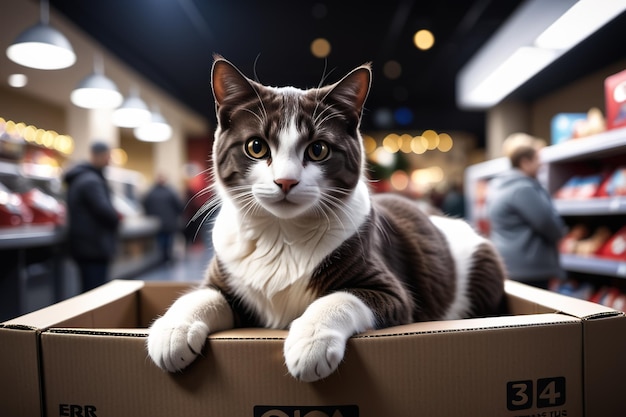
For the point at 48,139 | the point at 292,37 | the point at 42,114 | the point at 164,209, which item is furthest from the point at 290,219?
the point at 48,139

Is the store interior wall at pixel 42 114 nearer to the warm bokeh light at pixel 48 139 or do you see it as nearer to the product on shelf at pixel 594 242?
the warm bokeh light at pixel 48 139

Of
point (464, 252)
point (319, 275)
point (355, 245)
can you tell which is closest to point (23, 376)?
point (319, 275)

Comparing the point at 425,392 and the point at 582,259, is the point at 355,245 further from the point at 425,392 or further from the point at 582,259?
the point at 582,259

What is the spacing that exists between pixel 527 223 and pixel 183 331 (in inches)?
101

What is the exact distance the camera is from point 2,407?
88 centimetres

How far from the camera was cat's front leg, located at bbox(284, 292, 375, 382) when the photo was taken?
78 centimetres

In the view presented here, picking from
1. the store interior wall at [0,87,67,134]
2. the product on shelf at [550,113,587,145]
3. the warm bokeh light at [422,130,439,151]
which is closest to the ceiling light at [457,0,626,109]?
the product on shelf at [550,113,587,145]

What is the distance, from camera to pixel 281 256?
104cm

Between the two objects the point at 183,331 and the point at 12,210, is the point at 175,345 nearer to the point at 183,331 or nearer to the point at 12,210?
the point at 183,331

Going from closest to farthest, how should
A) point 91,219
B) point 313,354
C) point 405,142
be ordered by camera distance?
point 313,354 < point 91,219 < point 405,142

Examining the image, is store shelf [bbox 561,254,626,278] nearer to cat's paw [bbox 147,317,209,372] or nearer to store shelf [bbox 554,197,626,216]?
store shelf [bbox 554,197,626,216]

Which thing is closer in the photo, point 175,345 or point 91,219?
point 175,345

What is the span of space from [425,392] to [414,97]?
27.2 feet

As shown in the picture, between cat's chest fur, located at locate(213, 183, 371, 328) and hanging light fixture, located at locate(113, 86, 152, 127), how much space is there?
4543mm
